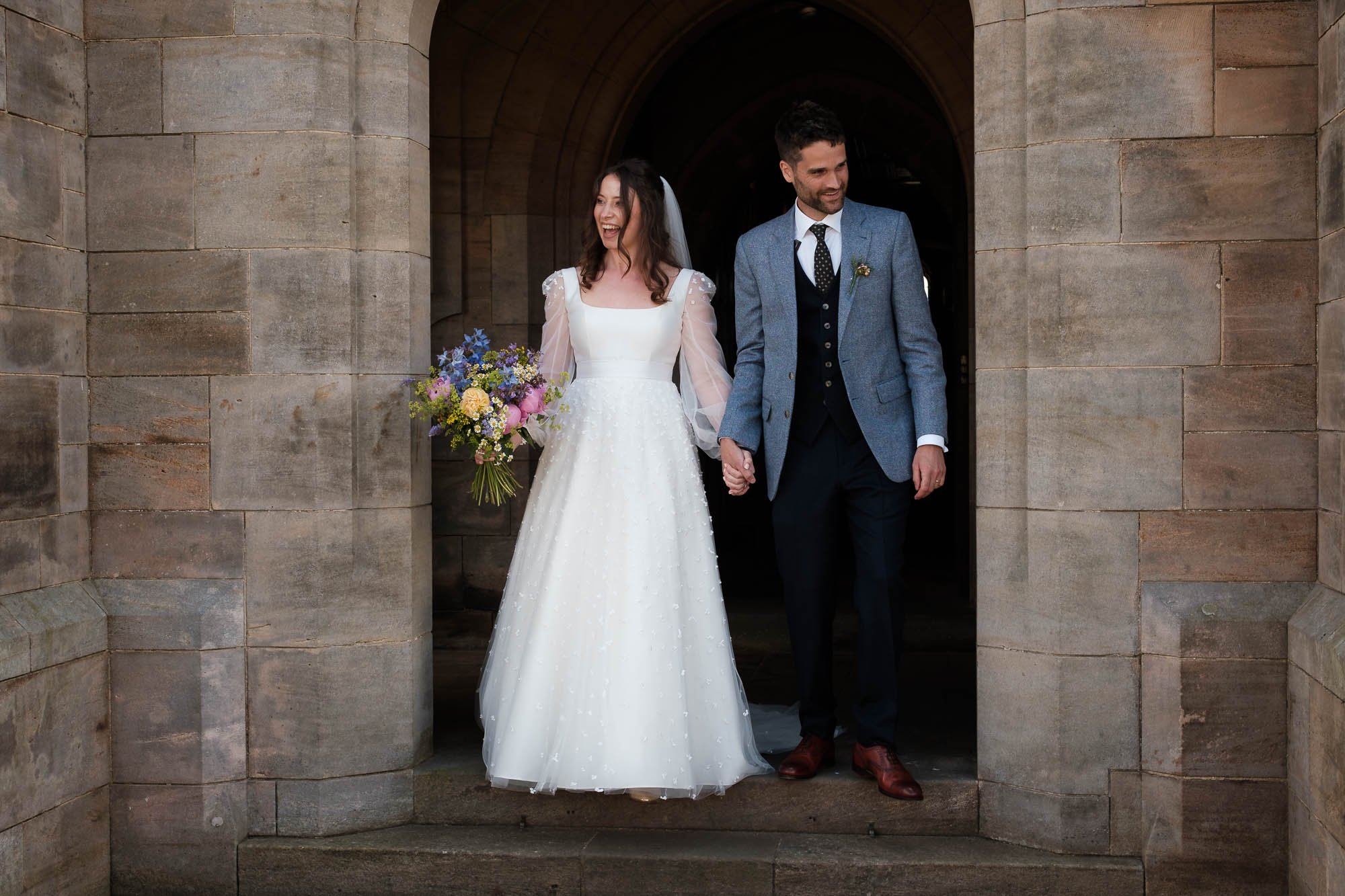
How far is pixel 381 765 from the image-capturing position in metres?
4.70

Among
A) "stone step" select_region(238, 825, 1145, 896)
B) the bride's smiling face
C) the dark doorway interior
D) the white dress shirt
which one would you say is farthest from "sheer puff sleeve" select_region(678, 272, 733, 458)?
the dark doorway interior

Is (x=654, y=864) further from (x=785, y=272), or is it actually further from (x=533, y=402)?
(x=785, y=272)

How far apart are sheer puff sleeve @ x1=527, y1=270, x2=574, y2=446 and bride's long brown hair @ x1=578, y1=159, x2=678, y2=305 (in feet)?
0.34

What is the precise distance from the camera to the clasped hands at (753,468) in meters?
4.38

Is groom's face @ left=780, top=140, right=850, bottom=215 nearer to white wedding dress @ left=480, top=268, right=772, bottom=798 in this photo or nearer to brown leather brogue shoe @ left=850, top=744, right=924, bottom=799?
white wedding dress @ left=480, top=268, right=772, bottom=798

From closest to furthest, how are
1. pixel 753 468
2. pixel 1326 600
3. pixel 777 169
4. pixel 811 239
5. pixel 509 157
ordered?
pixel 1326 600, pixel 811 239, pixel 753 468, pixel 509 157, pixel 777 169

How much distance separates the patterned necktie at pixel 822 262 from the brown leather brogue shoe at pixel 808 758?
153 centimetres

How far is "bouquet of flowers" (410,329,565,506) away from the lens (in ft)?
14.6

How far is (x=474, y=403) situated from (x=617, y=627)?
0.85m

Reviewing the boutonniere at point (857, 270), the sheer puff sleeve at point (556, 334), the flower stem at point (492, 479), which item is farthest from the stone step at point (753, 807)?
the boutonniere at point (857, 270)

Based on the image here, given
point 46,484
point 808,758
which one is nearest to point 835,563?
point 808,758

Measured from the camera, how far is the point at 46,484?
14.7ft

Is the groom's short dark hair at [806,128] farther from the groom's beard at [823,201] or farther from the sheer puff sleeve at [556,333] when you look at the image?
the sheer puff sleeve at [556,333]

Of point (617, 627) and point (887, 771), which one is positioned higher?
point (617, 627)
